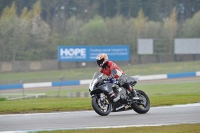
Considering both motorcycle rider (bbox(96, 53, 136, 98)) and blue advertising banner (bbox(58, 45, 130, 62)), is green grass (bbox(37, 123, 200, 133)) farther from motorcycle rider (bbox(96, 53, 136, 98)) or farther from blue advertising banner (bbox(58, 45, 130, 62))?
blue advertising banner (bbox(58, 45, 130, 62))

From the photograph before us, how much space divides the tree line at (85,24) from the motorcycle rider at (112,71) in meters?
34.2

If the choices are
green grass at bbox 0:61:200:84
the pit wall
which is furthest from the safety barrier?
the pit wall

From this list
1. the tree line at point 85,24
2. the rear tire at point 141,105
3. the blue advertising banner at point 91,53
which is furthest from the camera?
the tree line at point 85,24

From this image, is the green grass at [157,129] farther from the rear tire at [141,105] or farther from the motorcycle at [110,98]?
the rear tire at [141,105]

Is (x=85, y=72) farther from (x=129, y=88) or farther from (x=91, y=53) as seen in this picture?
(x=129, y=88)

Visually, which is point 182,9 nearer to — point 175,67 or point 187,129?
point 175,67

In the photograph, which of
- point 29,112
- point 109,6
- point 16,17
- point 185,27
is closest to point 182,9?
point 185,27

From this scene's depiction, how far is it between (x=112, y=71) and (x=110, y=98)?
2.12 ft

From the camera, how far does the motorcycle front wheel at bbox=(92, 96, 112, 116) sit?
13.5 m

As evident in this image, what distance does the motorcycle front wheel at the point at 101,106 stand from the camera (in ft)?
44.3

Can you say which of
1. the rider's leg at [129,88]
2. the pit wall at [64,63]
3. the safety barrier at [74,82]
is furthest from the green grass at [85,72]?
the rider's leg at [129,88]

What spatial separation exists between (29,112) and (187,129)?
6669mm

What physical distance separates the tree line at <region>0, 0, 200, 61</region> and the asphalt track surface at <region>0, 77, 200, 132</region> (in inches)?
1329

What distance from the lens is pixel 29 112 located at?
16047 millimetres
